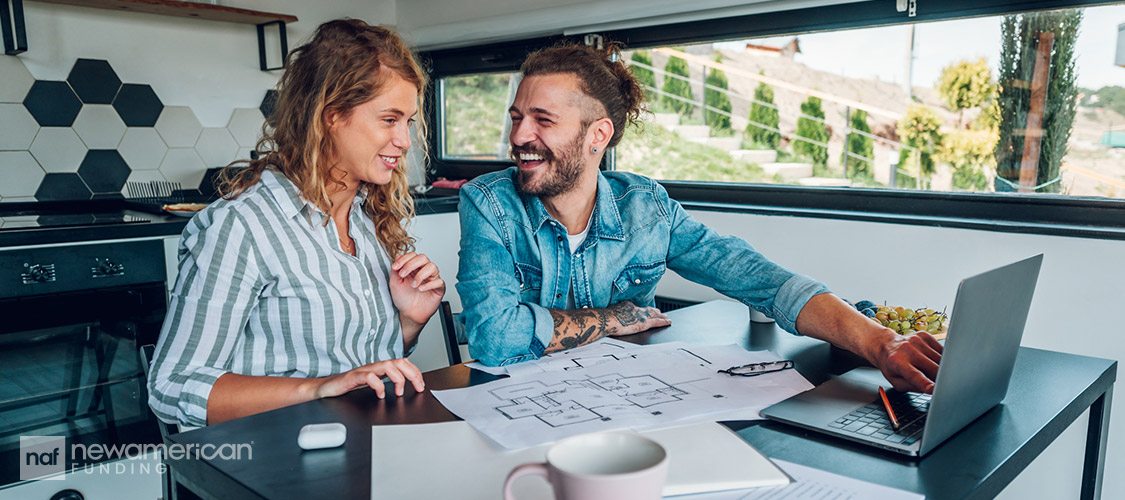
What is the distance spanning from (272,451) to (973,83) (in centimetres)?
195

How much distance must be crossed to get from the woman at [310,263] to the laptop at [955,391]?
57 centimetres

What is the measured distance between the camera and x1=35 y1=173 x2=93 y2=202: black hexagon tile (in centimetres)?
276

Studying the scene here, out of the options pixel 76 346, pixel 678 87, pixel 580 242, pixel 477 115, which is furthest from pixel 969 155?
pixel 76 346

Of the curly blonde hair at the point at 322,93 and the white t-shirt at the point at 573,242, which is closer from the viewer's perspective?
the curly blonde hair at the point at 322,93

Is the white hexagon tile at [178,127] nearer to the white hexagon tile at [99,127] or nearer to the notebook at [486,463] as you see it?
the white hexagon tile at [99,127]

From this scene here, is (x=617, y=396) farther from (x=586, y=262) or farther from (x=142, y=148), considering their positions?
(x=142, y=148)

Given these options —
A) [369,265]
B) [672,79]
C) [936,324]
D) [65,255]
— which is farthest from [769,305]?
[65,255]

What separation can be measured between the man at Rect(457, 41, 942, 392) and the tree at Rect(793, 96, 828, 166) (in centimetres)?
81

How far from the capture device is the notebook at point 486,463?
0.76 metres

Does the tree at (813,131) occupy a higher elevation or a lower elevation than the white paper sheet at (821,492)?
higher

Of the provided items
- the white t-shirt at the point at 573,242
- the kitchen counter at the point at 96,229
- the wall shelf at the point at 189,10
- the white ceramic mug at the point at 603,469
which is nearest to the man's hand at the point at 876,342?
the white t-shirt at the point at 573,242

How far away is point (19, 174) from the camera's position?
8.87 ft

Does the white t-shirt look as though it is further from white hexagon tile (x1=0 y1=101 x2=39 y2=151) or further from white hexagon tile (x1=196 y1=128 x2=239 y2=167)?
white hexagon tile (x1=0 y1=101 x2=39 y2=151)

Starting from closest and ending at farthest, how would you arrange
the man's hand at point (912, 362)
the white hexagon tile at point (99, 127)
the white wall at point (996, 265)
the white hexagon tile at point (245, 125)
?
the man's hand at point (912, 362)
the white wall at point (996, 265)
the white hexagon tile at point (99, 127)
the white hexagon tile at point (245, 125)
